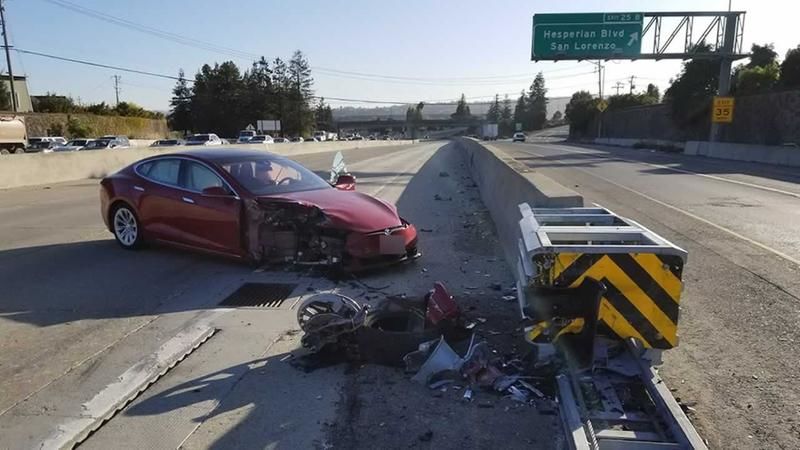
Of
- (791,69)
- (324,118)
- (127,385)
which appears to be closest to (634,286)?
(127,385)

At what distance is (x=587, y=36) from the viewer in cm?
3519

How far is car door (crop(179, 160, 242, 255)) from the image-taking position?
7398 mm

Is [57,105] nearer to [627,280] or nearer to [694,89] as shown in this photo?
[694,89]

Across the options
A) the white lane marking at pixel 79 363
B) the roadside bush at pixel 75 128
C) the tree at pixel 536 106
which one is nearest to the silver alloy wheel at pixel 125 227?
the white lane marking at pixel 79 363

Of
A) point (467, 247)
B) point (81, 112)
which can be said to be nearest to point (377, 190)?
point (467, 247)

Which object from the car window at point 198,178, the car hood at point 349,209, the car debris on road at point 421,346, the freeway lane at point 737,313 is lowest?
the freeway lane at point 737,313

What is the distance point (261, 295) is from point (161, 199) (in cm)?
260

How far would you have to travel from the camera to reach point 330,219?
7020 mm

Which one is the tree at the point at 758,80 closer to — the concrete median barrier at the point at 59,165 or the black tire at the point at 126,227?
the concrete median barrier at the point at 59,165

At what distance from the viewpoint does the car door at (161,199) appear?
800cm

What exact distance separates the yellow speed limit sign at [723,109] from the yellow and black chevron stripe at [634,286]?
36516 mm

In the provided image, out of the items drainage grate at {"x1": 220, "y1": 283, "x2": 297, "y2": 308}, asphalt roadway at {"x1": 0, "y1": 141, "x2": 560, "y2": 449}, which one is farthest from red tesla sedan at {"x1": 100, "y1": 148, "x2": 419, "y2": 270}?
drainage grate at {"x1": 220, "y1": 283, "x2": 297, "y2": 308}

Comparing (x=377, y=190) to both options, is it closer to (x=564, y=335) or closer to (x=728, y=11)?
(x=564, y=335)

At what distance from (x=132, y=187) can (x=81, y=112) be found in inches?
2428
